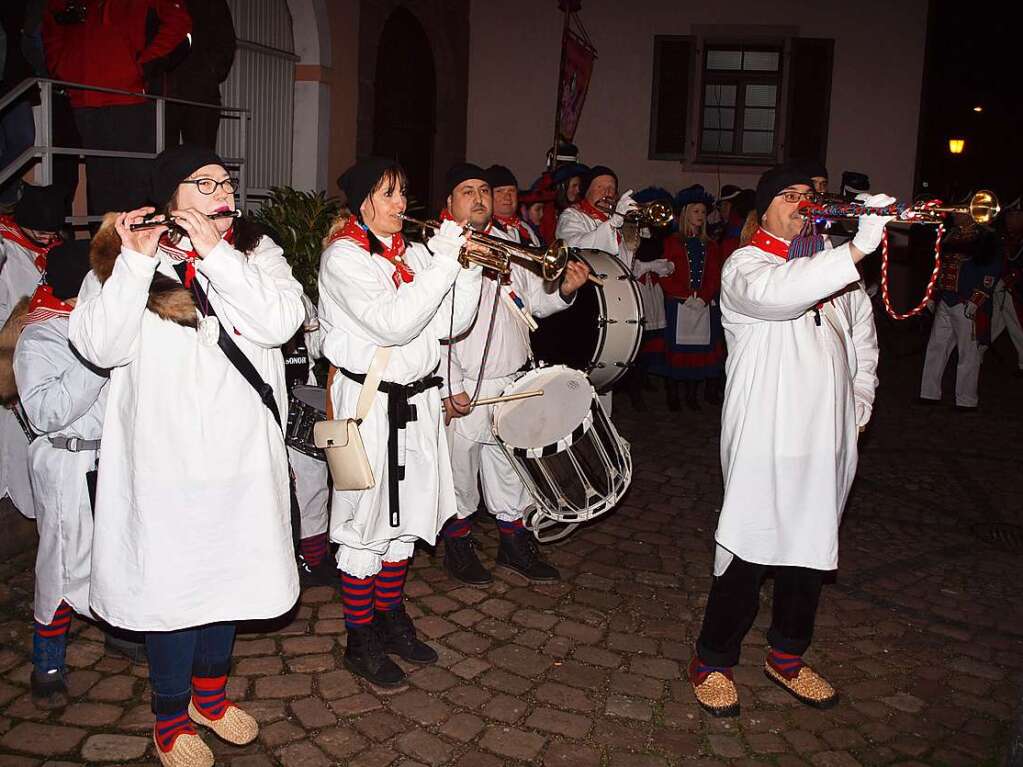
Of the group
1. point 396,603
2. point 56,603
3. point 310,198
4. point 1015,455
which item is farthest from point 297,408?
point 1015,455

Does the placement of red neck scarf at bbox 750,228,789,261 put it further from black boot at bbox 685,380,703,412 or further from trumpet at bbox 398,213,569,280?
black boot at bbox 685,380,703,412

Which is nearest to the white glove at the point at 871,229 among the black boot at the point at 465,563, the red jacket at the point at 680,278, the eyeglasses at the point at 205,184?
the eyeglasses at the point at 205,184

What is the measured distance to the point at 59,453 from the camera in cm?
392

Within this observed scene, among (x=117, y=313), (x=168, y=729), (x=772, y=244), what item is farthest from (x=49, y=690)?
(x=772, y=244)

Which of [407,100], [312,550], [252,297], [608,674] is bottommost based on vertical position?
[608,674]

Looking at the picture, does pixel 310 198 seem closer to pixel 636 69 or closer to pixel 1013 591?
pixel 1013 591

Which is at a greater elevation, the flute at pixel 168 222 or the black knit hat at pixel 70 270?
the flute at pixel 168 222

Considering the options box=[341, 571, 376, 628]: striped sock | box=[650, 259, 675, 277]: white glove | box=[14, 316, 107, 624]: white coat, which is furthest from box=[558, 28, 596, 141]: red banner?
box=[14, 316, 107, 624]: white coat

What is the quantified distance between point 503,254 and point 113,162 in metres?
3.75

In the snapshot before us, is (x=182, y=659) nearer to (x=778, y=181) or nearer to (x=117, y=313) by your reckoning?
(x=117, y=313)

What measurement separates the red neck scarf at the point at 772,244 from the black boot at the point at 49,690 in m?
3.31

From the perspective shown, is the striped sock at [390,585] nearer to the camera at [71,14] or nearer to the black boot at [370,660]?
the black boot at [370,660]

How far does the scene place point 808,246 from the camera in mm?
4020

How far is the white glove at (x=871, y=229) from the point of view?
3.55 meters
